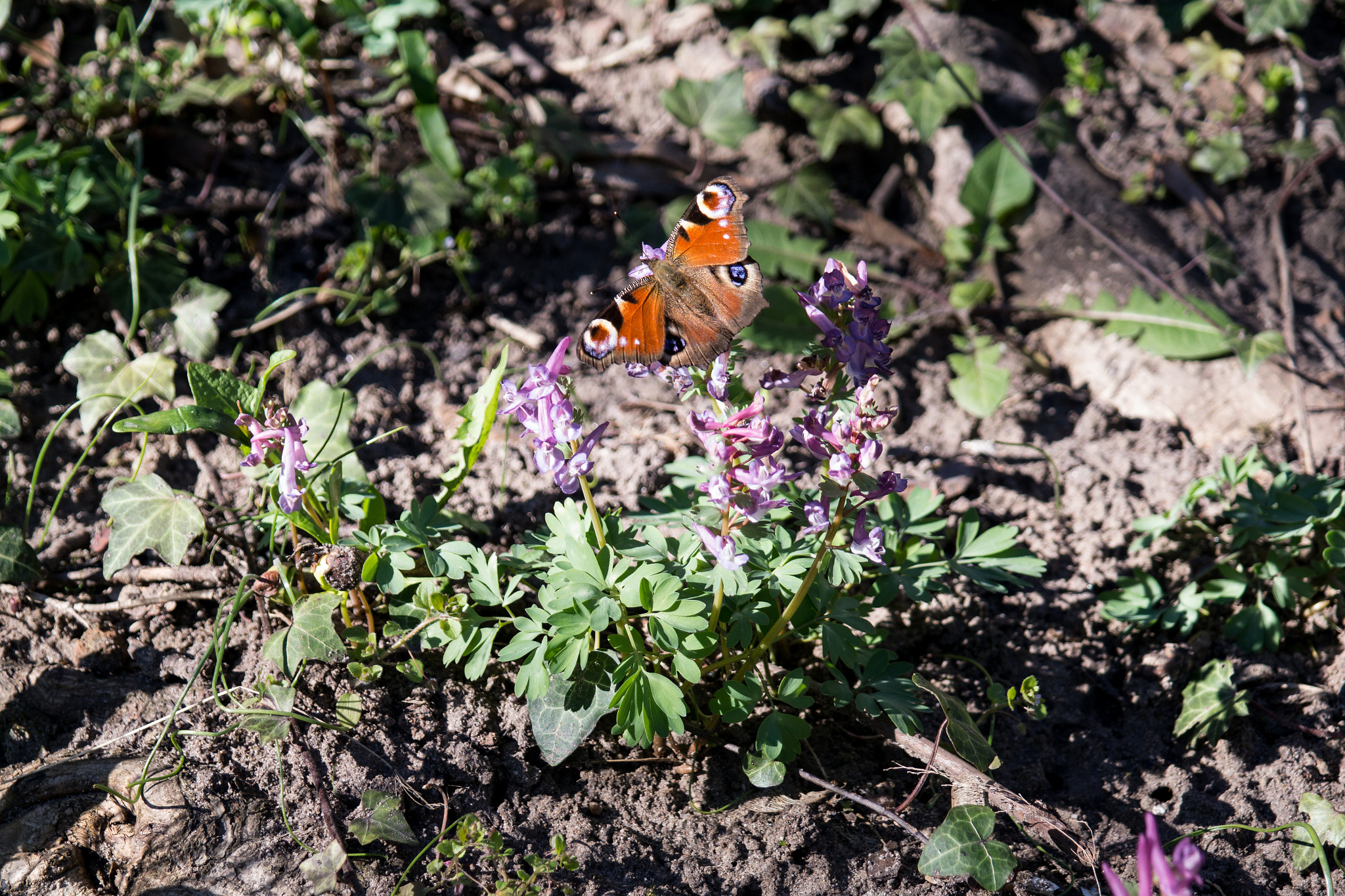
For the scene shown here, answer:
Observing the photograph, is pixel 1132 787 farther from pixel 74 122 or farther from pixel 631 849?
pixel 74 122

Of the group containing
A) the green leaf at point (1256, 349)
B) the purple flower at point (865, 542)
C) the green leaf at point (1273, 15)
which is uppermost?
the green leaf at point (1273, 15)

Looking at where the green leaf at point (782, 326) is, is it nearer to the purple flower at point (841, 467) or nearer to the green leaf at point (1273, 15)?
the purple flower at point (841, 467)

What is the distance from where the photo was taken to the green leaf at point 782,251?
12.7 ft

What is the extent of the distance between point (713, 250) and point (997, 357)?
195 centimetres

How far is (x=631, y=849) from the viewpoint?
2141mm

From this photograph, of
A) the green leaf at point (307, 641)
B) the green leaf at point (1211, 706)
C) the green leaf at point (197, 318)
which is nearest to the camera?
the green leaf at point (307, 641)

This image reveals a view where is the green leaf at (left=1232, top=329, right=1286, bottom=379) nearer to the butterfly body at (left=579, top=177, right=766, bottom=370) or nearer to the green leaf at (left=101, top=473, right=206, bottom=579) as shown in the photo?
the butterfly body at (left=579, top=177, right=766, bottom=370)

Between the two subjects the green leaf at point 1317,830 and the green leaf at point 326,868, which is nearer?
the green leaf at point 326,868

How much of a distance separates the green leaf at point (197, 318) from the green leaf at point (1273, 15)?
15.5 ft

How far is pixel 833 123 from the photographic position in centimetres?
402

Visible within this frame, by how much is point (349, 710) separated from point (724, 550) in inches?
45.8

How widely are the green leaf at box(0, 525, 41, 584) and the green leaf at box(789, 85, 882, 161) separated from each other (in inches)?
136

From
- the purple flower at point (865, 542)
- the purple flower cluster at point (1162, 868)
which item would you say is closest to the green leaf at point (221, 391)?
the purple flower at point (865, 542)

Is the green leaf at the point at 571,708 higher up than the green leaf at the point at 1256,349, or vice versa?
the green leaf at the point at 571,708
